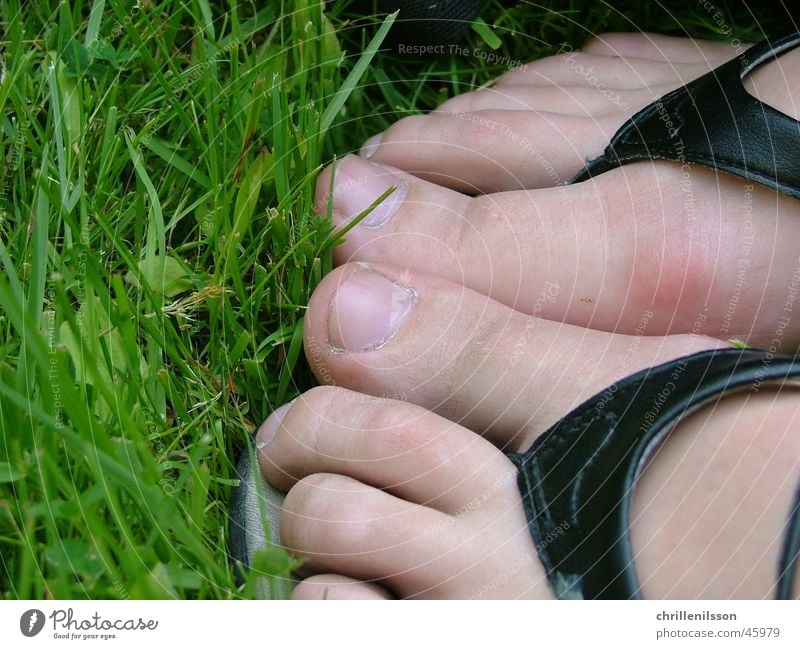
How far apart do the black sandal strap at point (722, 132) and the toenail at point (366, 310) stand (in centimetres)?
22

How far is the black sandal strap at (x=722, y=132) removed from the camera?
0.69 m

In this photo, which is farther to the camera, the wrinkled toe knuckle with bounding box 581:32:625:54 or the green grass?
the wrinkled toe knuckle with bounding box 581:32:625:54

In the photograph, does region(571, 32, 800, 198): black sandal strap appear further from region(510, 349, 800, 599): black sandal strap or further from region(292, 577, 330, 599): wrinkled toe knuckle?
region(292, 577, 330, 599): wrinkled toe knuckle

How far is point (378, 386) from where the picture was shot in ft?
2.24

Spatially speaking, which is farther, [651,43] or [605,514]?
[651,43]

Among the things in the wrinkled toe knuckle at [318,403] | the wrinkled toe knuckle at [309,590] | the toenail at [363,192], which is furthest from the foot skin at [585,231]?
the wrinkled toe knuckle at [309,590]

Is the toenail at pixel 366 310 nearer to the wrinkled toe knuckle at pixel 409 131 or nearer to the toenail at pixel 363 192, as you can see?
the toenail at pixel 363 192

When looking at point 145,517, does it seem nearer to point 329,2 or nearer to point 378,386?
point 378,386

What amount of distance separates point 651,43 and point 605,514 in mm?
563

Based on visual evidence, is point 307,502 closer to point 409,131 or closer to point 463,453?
point 463,453

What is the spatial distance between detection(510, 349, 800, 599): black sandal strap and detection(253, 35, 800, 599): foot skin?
15 millimetres

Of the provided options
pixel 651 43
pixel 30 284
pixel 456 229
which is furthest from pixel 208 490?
pixel 651 43

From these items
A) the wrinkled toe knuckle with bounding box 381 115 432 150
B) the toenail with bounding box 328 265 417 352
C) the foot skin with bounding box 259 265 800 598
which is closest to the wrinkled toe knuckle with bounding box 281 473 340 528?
the foot skin with bounding box 259 265 800 598

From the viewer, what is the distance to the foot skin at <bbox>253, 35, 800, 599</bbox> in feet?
1.97
